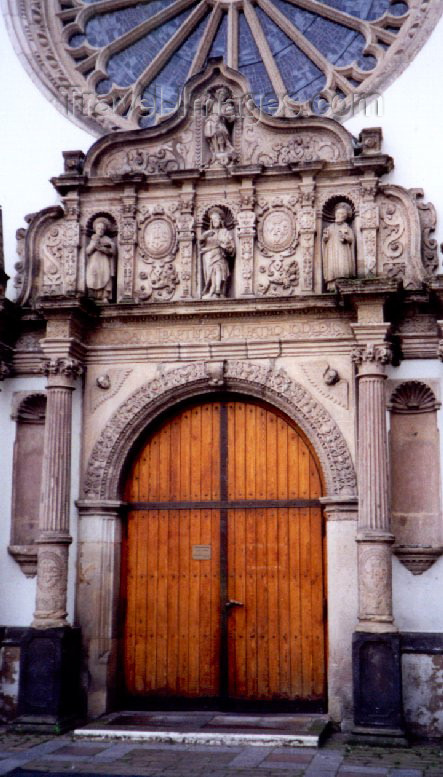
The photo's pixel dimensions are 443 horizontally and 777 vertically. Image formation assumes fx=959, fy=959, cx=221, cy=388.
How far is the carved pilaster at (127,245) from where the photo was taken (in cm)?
1025

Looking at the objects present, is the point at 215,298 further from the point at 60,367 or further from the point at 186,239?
the point at 60,367

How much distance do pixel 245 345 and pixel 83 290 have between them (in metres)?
1.89

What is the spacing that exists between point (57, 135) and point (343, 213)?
3458 mm

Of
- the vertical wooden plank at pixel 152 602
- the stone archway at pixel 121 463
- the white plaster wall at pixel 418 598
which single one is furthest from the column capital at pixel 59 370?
the white plaster wall at pixel 418 598

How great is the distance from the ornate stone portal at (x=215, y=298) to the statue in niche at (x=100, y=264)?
2 centimetres

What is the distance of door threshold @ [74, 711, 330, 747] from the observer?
8328 mm

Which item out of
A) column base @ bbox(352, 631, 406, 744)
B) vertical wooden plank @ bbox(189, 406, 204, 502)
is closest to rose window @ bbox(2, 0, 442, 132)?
vertical wooden plank @ bbox(189, 406, 204, 502)

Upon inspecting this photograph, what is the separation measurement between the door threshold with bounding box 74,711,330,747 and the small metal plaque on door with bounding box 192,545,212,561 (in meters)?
1.51

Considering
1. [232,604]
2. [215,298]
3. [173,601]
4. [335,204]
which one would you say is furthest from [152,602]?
[335,204]

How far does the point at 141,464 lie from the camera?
10188mm

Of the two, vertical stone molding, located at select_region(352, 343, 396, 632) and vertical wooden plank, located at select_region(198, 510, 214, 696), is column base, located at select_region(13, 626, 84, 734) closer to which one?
vertical wooden plank, located at select_region(198, 510, 214, 696)

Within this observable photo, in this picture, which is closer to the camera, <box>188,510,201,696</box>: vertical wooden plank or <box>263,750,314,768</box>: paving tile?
<box>263,750,314,768</box>: paving tile

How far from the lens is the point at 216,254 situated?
10.1 meters

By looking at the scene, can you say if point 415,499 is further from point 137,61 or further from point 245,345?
point 137,61
